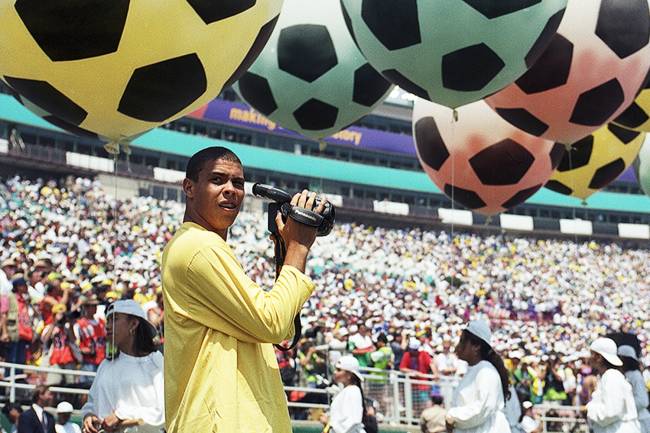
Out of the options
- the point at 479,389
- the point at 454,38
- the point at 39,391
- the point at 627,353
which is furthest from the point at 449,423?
the point at 39,391

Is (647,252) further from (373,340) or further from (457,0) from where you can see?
(457,0)

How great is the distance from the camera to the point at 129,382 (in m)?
5.30

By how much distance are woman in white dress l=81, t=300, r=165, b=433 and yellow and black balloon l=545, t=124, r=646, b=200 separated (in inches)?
175

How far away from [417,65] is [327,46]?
4.32ft

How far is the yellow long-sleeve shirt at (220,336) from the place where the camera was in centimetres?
271

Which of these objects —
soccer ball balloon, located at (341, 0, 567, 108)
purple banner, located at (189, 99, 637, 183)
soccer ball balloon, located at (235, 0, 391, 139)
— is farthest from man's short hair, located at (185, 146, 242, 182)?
purple banner, located at (189, 99, 637, 183)

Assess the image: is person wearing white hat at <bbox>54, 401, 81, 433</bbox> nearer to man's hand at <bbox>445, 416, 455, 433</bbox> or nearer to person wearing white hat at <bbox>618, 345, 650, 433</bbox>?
man's hand at <bbox>445, 416, 455, 433</bbox>

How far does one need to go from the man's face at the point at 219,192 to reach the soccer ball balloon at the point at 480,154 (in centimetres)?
472

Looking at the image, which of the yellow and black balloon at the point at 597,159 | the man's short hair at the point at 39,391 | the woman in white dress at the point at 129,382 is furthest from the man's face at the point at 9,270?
the yellow and black balloon at the point at 597,159

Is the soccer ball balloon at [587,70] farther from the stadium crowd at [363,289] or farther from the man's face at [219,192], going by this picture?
the stadium crowd at [363,289]

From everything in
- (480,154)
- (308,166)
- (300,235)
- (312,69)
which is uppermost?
(308,166)

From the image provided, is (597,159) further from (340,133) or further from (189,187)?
(340,133)

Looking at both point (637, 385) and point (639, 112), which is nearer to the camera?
point (639, 112)

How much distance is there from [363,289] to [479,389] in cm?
2079
